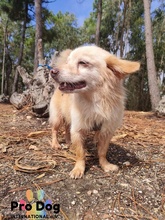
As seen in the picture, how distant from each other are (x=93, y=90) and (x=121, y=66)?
0.37m

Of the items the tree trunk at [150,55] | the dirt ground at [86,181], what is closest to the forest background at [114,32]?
the tree trunk at [150,55]

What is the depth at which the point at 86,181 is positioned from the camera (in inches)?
89.2

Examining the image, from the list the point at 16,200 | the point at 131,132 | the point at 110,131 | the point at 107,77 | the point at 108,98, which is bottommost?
the point at 16,200

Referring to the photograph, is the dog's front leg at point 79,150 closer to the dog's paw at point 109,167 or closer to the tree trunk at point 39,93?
the dog's paw at point 109,167

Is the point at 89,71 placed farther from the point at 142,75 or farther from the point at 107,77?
the point at 142,75

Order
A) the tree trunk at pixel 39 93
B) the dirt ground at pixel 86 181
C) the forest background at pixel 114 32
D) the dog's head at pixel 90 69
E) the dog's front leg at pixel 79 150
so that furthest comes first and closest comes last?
1. the forest background at pixel 114 32
2. the tree trunk at pixel 39 93
3. the dog's front leg at pixel 79 150
4. the dog's head at pixel 90 69
5. the dirt ground at pixel 86 181

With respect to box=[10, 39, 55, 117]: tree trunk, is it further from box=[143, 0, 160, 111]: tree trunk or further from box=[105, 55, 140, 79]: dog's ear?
box=[143, 0, 160, 111]: tree trunk

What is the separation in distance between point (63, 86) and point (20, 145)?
57.7 inches

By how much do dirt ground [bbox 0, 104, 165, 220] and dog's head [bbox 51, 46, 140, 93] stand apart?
952 mm

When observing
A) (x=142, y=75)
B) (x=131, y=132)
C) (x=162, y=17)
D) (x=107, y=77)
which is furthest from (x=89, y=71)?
(x=142, y=75)

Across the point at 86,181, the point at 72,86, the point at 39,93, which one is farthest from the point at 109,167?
the point at 39,93

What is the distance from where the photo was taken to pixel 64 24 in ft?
79.7

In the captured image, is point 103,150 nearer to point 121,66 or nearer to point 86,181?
point 86,181

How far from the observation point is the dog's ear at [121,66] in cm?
218
